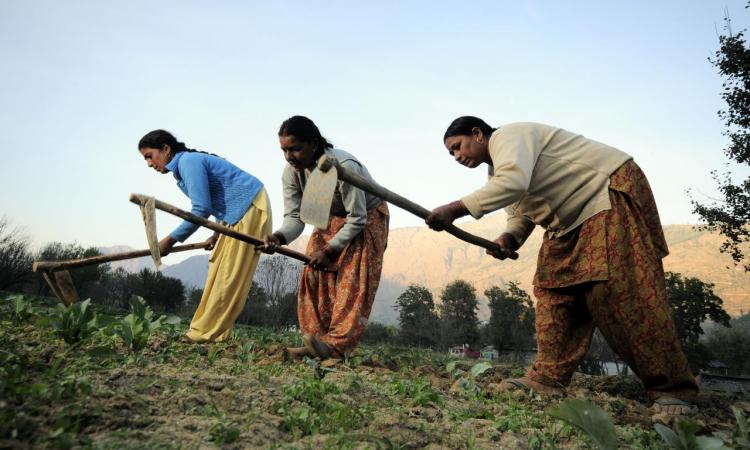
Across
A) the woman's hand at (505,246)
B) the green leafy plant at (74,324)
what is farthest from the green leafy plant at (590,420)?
the green leafy plant at (74,324)

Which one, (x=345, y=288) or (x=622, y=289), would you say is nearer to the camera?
(x=622, y=289)

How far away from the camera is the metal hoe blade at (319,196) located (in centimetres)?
314

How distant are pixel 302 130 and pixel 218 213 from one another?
1345 millimetres

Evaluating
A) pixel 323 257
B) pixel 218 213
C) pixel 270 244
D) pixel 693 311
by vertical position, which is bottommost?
pixel 323 257

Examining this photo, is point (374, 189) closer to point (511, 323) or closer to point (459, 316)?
point (511, 323)

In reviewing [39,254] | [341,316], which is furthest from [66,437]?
[39,254]

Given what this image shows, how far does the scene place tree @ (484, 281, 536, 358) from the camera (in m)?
36.9

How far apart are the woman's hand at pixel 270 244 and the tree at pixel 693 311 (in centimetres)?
2588

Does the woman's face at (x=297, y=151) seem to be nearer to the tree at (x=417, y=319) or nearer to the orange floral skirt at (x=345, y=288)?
the orange floral skirt at (x=345, y=288)

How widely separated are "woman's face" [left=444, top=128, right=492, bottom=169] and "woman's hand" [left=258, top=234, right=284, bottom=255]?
5.46 ft

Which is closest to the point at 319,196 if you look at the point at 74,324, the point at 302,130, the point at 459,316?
the point at 302,130

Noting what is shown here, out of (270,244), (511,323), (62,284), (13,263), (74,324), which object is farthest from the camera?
(511,323)

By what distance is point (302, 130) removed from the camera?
3.61 m

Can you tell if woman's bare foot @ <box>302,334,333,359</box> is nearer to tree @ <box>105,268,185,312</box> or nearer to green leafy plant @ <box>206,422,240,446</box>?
green leafy plant @ <box>206,422,240,446</box>
